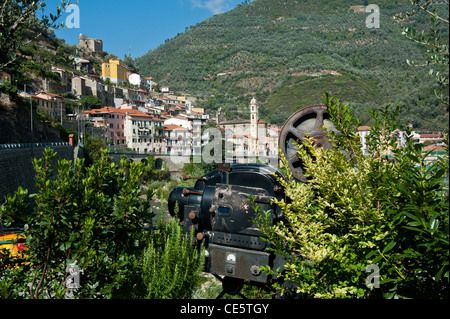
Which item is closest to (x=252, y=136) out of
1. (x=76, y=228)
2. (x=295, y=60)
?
(x=76, y=228)

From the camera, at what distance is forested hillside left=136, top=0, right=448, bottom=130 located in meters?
82.2

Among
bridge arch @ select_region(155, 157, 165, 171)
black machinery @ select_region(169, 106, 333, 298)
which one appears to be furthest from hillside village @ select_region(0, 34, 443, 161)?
black machinery @ select_region(169, 106, 333, 298)

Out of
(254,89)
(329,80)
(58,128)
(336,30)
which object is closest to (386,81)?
(329,80)

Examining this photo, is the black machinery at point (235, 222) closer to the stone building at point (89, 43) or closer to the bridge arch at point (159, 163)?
the bridge arch at point (159, 163)

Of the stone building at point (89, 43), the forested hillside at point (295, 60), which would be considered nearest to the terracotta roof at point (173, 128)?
the forested hillside at point (295, 60)

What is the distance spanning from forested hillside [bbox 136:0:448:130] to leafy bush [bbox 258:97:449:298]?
185 feet

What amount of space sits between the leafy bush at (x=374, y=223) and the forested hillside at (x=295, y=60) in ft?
185

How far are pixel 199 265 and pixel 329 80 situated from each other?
97282mm

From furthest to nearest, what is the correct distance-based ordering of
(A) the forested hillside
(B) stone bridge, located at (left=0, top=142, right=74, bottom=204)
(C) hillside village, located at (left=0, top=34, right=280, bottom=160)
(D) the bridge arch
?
(A) the forested hillside
(D) the bridge arch
(C) hillside village, located at (left=0, top=34, right=280, bottom=160)
(B) stone bridge, located at (left=0, top=142, right=74, bottom=204)

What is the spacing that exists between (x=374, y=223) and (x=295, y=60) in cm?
13115

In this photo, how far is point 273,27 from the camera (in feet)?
555

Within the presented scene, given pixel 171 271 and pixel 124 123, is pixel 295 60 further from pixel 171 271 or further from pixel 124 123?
pixel 171 271

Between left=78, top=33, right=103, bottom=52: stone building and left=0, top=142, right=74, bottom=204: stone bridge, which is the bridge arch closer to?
left=0, top=142, right=74, bottom=204: stone bridge
